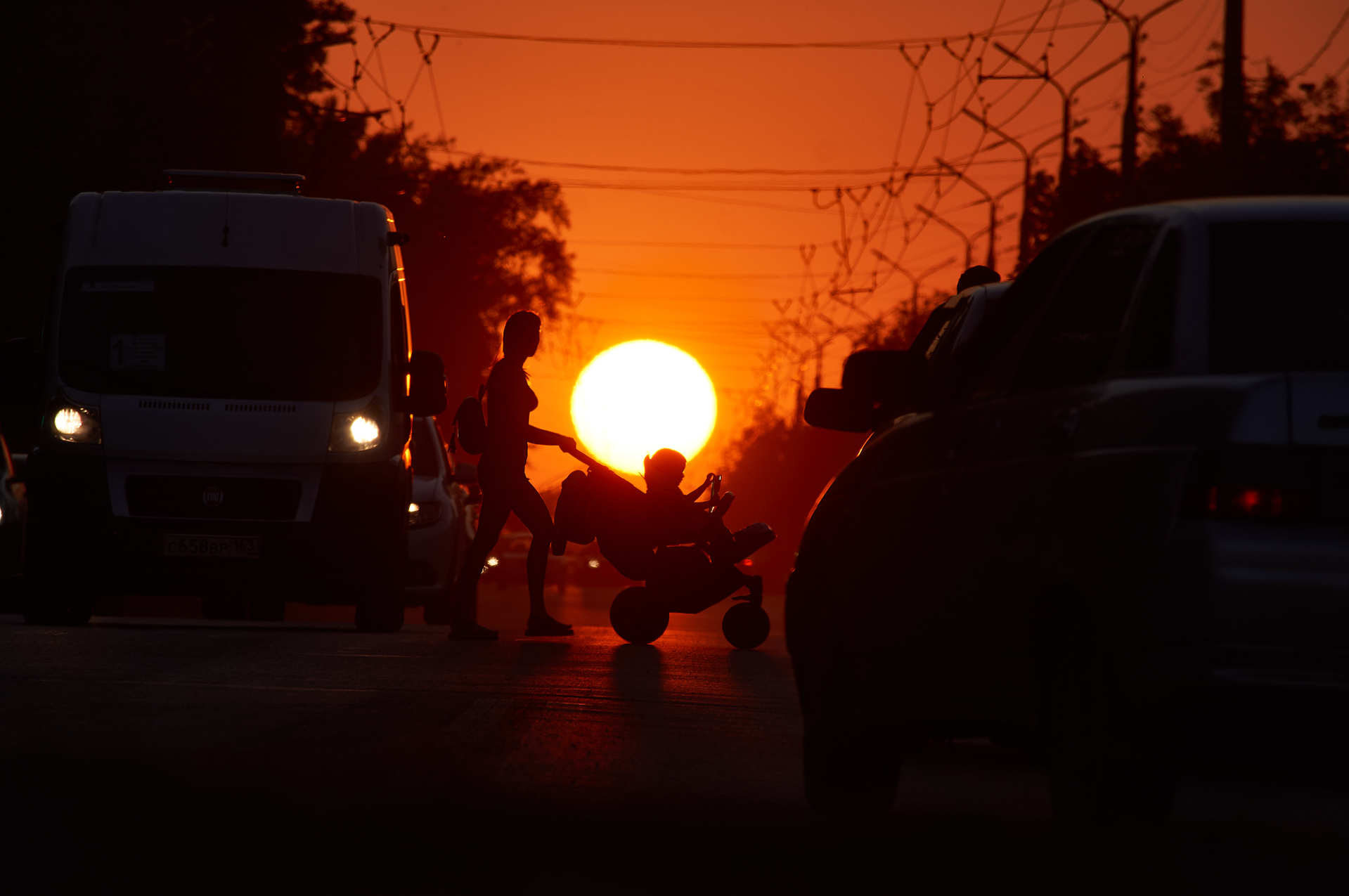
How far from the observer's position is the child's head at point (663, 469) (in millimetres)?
16281

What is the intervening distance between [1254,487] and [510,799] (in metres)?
2.78

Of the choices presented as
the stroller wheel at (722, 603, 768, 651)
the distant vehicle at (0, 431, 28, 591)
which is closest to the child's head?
the stroller wheel at (722, 603, 768, 651)

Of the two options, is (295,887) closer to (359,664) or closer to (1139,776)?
(1139,776)

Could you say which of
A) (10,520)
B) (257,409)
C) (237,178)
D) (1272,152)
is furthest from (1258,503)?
(1272,152)

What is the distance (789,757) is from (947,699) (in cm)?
240

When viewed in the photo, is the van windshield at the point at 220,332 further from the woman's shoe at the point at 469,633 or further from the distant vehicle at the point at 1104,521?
the distant vehicle at the point at 1104,521

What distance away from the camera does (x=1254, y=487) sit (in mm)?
5473

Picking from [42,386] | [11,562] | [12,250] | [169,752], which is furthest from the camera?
[12,250]

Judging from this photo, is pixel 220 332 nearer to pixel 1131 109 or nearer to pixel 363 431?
pixel 363 431

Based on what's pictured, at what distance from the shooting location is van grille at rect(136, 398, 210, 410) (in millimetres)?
15641

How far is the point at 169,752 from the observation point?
8.43 metres

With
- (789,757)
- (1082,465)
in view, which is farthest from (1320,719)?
(789,757)

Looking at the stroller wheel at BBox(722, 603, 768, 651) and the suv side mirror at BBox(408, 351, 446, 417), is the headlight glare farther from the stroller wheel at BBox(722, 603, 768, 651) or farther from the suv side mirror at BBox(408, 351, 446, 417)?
the stroller wheel at BBox(722, 603, 768, 651)

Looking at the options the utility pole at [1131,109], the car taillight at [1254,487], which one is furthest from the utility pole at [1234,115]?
the car taillight at [1254,487]
